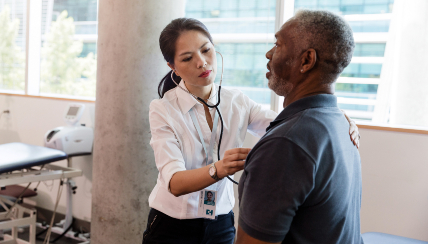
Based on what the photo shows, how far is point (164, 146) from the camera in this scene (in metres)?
1.32

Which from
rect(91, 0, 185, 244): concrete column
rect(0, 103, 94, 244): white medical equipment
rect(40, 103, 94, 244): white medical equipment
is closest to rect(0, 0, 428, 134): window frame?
rect(40, 103, 94, 244): white medical equipment

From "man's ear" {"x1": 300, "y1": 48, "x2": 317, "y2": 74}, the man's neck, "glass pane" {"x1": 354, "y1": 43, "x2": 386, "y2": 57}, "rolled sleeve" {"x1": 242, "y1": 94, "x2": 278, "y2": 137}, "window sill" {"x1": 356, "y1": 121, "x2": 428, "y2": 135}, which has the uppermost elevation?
"glass pane" {"x1": 354, "y1": 43, "x2": 386, "y2": 57}

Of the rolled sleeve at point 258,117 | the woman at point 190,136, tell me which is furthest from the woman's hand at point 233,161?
the rolled sleeve at point 258,117

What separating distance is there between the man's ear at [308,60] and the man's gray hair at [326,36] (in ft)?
0.03

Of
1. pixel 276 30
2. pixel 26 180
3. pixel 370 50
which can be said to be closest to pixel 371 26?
pixel 370 50

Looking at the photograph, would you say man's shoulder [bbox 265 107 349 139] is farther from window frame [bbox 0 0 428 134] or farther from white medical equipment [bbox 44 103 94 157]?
white medical equipment [bbox 44 103 94 157]

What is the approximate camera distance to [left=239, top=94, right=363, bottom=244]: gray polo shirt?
726mm

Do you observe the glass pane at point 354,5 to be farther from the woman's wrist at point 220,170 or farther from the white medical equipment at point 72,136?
the white medical equipment at point 72,136

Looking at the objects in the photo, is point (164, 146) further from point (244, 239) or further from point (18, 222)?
point (18, 222)

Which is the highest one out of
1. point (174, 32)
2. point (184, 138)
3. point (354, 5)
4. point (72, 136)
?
point (354, 5)

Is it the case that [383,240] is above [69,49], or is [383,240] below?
below

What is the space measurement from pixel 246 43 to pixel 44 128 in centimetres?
222

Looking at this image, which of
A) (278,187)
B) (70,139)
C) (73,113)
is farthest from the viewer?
(73,113)

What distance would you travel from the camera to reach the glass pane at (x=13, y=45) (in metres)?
4.11
